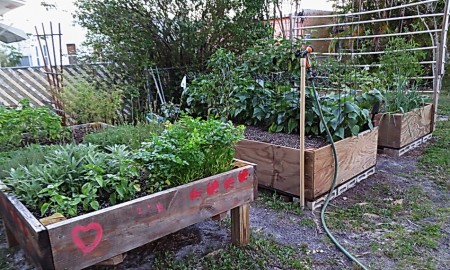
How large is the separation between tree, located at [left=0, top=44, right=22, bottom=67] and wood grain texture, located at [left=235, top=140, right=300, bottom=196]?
6.54 m

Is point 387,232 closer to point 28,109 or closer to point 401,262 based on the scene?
point 401,262

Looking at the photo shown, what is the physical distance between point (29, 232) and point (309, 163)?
1.83 m

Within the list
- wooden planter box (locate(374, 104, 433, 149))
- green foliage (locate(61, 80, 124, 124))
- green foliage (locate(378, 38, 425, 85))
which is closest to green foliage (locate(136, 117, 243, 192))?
green foliage (locate(61, 80, 124, 124))

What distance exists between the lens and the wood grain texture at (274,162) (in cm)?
264

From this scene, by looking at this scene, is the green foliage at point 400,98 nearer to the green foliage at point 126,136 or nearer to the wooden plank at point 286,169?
the wooden plank at point 286,169

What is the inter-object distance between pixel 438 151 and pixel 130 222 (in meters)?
3.70

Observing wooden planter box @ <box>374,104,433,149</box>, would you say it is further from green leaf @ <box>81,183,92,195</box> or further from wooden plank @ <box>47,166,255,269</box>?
green leaf @ <box>81,183,92,195</box>

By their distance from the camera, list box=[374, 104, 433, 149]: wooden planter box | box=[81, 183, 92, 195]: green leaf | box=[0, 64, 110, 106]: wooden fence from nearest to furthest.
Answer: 1. box=[81, 183, 92, 195]: green leaf
2. box=[374, 104, 433, 149]: wooden planter box
3. box=[0, 64, 110, 106]: wooden fence

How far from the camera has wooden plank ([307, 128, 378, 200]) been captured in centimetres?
259

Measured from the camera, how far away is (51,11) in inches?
201

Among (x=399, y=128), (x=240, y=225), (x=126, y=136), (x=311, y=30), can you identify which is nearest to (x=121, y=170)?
(x=240, y=225)

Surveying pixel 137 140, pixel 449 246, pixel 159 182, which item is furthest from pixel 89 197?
pixel 449 246

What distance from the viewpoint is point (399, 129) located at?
3809mm

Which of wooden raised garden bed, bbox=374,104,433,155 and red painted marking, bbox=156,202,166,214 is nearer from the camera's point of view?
red painted marking, bbox=156,202,166,214
